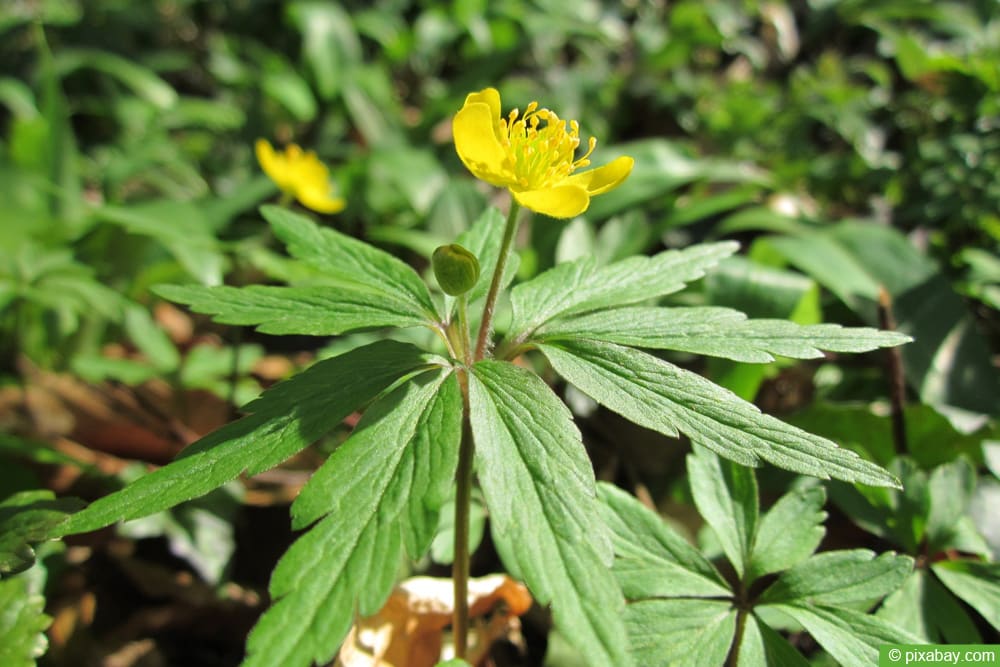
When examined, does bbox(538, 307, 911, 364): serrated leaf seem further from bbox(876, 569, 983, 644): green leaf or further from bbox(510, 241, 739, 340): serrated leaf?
bbox(876, 569, 983, 644): green leaf

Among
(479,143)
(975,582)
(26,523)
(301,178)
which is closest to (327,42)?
(301,178)

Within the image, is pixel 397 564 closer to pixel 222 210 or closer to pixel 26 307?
pixel 26 307

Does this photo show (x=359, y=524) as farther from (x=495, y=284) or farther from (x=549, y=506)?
(x=495, y=284)

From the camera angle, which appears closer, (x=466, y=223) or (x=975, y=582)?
(x=975, y=582)

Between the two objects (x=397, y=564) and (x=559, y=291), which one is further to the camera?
(x=559, y=291)

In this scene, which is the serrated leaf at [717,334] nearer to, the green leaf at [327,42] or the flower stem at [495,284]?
the flower stem at [495,284]

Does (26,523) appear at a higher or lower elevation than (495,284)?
lower

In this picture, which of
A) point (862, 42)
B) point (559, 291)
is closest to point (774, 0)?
point (862, 42)

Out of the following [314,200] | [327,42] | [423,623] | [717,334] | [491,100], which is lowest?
[423,623]
